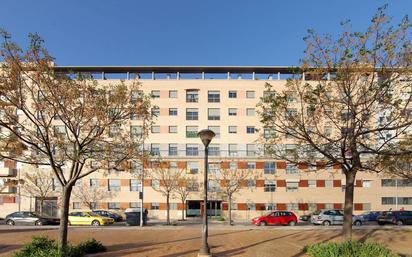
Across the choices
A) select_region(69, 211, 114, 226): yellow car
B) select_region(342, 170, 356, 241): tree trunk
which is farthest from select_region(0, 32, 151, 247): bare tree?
select_region(69, 211, 114, 226): yellow car

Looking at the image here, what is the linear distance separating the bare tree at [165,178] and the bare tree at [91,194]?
6.07 m

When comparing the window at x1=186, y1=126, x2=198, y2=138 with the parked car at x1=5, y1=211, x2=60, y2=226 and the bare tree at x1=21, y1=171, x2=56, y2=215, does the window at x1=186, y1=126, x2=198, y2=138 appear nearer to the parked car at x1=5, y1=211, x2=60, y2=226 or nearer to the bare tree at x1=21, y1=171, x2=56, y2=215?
the bare tree at x1=21, y1=171, x2=56, y2=215

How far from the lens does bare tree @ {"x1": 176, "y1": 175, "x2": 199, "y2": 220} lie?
47.8 metres

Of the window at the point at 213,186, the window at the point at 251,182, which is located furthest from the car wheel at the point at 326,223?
the window at the point at 213,186

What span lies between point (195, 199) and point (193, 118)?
11224 mm

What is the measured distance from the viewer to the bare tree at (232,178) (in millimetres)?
45612

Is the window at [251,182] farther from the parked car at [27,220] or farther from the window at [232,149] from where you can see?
the parked car at [27,220]

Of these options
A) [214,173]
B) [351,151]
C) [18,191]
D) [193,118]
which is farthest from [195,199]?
[351,151]

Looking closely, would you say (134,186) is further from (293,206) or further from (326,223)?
(326,223)

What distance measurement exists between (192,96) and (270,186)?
1650 cm

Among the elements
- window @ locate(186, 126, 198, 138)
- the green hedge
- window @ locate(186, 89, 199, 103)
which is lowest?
the green hedge

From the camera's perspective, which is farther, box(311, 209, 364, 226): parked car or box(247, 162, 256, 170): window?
box(247, 162, 256, 170): window

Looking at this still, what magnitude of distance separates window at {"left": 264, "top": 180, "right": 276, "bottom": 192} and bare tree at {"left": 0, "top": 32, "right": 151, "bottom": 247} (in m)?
37.6

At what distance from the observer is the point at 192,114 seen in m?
55.2
